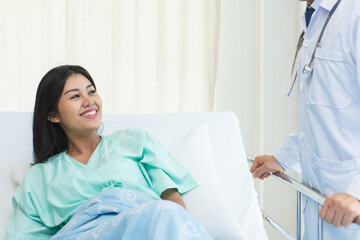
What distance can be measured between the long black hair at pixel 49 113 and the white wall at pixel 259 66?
149cm

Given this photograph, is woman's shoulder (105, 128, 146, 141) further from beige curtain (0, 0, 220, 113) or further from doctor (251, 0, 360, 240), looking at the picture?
beige curtain (0, 0, 220, 113)

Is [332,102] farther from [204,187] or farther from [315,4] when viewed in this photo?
[204,187]

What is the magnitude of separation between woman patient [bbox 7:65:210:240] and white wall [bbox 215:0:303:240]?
4.86 feet

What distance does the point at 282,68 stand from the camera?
3.19m

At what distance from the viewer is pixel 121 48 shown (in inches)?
115

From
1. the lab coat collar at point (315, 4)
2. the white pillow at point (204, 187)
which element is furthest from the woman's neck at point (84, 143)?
the lab coat collar at point (315, 4)

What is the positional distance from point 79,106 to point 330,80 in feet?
3.10

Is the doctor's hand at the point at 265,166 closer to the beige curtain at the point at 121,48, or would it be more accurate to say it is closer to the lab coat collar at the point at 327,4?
the lab coat collar at the point at 327,4

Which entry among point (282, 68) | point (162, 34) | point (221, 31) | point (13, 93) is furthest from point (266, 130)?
point (13, 93)

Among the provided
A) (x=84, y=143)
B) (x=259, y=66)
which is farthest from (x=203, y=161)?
(x=259, y=66)

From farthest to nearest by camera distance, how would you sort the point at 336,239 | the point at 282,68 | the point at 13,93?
1. the point at 282,68
2. the point at 13,93
3. the point at 336,239

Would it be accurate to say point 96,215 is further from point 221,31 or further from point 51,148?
point 221,31

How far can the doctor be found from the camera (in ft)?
4.19

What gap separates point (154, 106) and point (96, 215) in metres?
1.67
